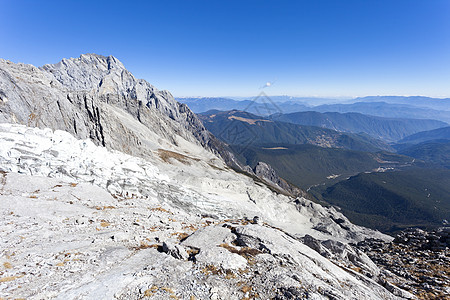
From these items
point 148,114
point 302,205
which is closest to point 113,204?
point 302,205

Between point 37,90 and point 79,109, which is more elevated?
point 37,90

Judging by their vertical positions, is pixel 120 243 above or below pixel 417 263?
above

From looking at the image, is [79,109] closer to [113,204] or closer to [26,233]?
[113,204]

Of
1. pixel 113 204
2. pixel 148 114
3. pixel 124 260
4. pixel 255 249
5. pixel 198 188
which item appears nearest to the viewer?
pixel 124 260

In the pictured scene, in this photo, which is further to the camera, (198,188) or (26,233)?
(198,188)

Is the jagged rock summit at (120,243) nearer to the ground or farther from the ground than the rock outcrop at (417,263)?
farther from the ground

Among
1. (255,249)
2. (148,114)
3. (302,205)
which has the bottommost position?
(302,205)

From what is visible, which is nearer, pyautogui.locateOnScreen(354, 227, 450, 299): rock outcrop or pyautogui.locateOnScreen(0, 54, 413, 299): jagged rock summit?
pyautogui.locateOnScreen(0, 54, 413, 299): jagged rock summit

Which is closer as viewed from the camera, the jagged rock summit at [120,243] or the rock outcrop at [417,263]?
the jagged rock summit at [120,243]

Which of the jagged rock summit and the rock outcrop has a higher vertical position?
the jagged rock summit

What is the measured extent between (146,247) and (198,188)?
121 ft

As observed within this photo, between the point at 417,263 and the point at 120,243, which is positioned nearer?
the point at 120,243

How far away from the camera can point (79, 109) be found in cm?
5984

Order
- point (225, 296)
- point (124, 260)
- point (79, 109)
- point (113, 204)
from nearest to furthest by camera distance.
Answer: point (225, 296) < point (124, 260) < point (113, 204) < point (79, 109)
